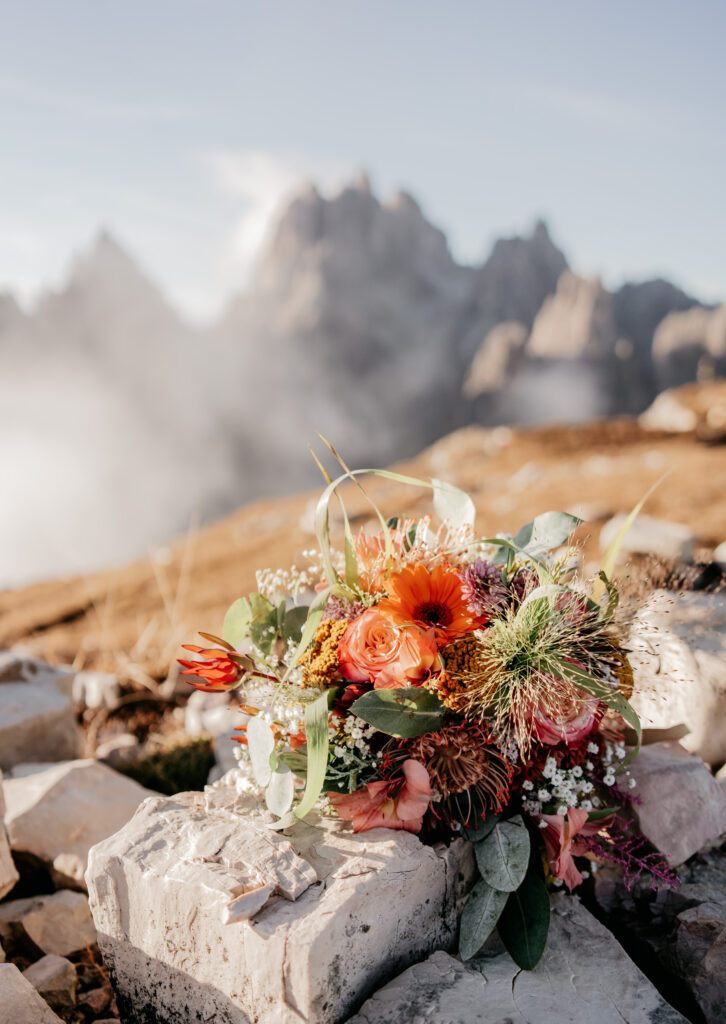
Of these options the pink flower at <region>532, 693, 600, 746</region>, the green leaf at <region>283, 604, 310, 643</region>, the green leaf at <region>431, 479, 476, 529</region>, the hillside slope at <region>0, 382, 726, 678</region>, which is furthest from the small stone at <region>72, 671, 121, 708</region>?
the pink flower at <region>532, 693, 600, 746</region>

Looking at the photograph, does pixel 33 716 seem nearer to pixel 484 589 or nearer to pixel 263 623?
pixel 263 623

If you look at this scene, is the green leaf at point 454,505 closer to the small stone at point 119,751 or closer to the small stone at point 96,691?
the small stone at point 119,751

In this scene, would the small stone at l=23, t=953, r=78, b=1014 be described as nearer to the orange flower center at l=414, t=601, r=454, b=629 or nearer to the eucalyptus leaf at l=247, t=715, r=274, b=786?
the eucalyptus leaf at l=247, t=715, r=274, b=786

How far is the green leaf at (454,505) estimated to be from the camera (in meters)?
2.08

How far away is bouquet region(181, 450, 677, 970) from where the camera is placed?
1622mm

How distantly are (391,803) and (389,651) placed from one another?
1.41ft

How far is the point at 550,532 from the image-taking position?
200cm

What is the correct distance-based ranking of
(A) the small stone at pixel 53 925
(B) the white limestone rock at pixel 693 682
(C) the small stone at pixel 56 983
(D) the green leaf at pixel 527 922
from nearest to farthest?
(D) the green leaf at pixel 527 922, (C) the small stone at pixel 56 983, (A) the small stone at pixel 53 925, (B) the white limestone rock at pixel 693 682

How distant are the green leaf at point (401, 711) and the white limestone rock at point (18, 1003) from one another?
3.47ft

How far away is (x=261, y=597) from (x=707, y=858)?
1728mm

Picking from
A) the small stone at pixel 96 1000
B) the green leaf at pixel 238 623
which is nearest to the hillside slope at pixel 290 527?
the small stone at pixel 96 1000

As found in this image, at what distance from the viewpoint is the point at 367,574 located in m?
1.94

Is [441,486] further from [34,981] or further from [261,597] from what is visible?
[34,981]

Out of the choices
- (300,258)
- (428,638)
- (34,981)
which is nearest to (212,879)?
(428,638)
